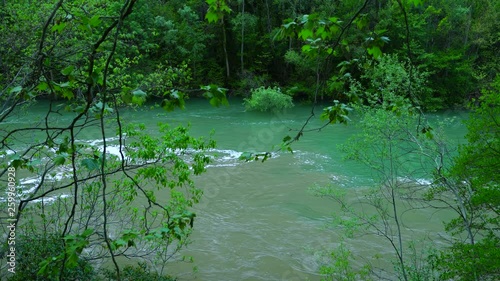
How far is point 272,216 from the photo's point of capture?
10.2 meters

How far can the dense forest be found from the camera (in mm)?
5008

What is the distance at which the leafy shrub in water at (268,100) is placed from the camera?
69.4ft

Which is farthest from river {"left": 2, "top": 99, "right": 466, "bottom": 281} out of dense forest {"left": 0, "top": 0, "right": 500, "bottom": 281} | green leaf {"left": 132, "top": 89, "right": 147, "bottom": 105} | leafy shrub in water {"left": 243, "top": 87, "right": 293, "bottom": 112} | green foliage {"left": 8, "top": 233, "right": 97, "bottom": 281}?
leafy shrub in water {"left": 243, "top": 87, "right": 293, "bottom": 112}

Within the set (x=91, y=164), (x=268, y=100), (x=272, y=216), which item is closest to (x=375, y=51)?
(x=91, y=164)

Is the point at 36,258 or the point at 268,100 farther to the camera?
the point at 268,100

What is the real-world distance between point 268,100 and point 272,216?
39.0 feet

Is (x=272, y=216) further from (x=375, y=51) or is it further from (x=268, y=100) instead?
(x=268, y=100)

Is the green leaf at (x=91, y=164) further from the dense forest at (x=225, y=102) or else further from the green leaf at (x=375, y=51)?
the green leaf at (x=375, y=51)

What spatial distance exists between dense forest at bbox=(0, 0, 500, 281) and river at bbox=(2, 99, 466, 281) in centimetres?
51

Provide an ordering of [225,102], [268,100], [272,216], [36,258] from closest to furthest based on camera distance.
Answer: [225,102] → [36,258] → [272,216] → [268,100]

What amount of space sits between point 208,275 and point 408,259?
3.83 metres

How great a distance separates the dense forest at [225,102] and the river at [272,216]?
0.51 meters

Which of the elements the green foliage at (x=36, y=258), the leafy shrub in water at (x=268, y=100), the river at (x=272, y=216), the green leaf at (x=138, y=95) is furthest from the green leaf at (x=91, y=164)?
the leafy shrub in water at (x=268, y=100)

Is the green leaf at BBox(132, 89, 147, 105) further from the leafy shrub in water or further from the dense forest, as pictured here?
the leafy shrub in water
